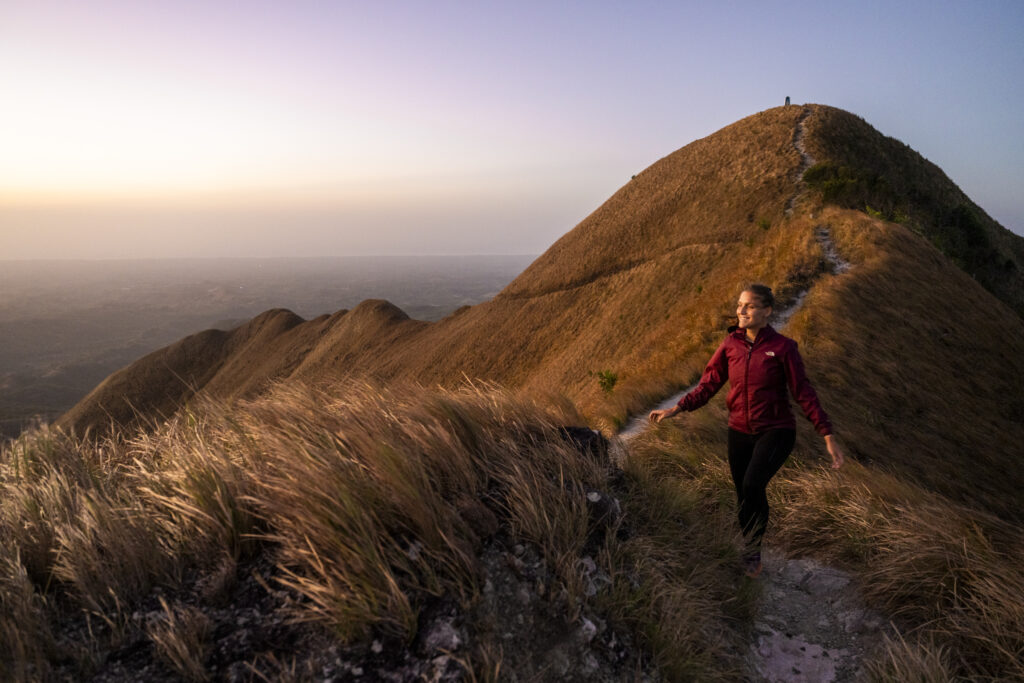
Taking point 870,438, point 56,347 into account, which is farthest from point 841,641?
point 56,347

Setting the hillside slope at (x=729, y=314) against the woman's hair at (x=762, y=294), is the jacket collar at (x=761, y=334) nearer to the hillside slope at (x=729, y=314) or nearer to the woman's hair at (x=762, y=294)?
the woman's hair at (x=762, y=294)

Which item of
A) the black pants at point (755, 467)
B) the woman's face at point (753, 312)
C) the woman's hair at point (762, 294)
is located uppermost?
the woman's hair at point (762, 294)

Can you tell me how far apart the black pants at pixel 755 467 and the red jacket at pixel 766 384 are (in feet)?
0.26

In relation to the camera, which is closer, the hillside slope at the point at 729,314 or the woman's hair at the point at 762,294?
the woman's hair at the point at 762,294

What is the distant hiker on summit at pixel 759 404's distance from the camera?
13.1ft

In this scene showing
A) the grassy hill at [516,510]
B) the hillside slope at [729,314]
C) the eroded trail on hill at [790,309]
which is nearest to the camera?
the grassy hill at [516,510]

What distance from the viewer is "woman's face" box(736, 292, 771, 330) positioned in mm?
4047

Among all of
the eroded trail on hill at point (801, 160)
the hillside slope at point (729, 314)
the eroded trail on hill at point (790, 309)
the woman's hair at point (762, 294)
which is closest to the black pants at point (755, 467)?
the woman's hair at point (762, 294)

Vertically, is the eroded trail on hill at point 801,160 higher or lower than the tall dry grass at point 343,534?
higher

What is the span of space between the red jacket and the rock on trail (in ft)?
4.10

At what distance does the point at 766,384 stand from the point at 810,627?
176cm

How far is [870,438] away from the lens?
27.2 ft

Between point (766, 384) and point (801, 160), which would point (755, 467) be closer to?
point (766, 384)

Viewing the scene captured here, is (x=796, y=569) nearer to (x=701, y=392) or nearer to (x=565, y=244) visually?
(x=701, y=392)
